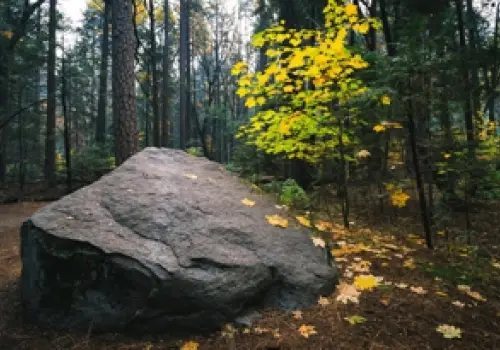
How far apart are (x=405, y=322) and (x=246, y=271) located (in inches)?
53.1

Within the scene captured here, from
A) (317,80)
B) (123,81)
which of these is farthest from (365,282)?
(123,81)

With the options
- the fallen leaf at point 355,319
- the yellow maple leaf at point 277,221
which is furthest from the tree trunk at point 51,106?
the fallen leaf at point 355,319

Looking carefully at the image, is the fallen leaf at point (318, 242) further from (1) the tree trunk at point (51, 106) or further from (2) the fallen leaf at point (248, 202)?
(1) the tree trunk at point (51, 106)

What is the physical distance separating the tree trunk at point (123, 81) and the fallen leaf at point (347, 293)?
4.72 metres

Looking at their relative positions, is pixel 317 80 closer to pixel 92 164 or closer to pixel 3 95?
pixel 92 164

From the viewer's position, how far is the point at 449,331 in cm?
247

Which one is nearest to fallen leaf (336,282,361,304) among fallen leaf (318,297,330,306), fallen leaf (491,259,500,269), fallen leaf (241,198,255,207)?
fallen leaf (318,297,330,306)

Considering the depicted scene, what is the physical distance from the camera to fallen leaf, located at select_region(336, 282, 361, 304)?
2.93m

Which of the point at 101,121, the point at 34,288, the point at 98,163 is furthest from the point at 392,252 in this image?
the point at 101,121

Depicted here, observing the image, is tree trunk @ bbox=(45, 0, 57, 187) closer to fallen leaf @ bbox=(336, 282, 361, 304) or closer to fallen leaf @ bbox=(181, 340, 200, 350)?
fallen leaf @ bbox=(181, 340, 200, 350)

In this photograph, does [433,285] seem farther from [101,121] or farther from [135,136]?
[101,121]

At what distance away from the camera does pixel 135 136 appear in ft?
21.0

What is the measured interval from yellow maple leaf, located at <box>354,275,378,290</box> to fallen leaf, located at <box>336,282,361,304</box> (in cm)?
6

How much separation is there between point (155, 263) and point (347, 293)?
5.92 ft
